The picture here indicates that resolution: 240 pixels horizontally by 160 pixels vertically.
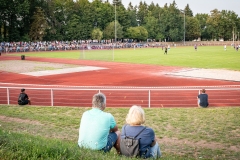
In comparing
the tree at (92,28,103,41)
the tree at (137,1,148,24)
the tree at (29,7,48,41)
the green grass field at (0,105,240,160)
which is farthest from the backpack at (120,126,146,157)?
the tree at (137,1,148,24)

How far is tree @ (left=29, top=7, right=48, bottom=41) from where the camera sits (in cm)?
8088

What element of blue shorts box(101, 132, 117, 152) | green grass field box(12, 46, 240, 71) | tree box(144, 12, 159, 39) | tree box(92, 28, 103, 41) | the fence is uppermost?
tree box(144, 12, 159, 39)

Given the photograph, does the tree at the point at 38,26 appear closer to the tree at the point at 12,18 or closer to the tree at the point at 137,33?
the tree at the point at 12,18

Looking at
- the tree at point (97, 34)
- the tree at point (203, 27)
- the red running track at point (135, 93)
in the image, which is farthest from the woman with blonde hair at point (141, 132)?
the tree at point (203, 27)

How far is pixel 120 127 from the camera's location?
402 inches

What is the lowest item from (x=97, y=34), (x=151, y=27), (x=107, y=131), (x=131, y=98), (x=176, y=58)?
(x=131, y=98)

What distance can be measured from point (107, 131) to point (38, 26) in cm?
7993

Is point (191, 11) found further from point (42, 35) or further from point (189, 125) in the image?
point (189, 125)

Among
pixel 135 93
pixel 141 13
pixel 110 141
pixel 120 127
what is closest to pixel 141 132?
pixel 110 141

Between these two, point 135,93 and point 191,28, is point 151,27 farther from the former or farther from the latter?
point 135,93

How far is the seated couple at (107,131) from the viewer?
568 cm

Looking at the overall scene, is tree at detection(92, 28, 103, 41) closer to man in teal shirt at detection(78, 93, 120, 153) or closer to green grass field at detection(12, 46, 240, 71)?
green grass field at detection(12, 46, 240, 71)

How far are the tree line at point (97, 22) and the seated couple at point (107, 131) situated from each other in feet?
165

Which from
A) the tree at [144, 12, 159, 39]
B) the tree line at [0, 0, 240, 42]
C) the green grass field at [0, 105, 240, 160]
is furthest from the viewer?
the tree at [144, 12, 159, 39]
